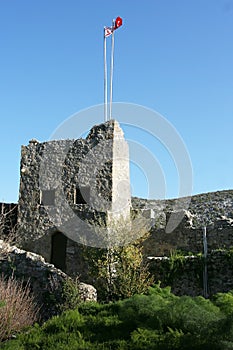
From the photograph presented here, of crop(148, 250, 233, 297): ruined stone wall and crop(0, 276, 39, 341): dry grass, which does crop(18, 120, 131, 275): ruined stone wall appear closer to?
crop(148, 250, 233, 297): ruined stone wall

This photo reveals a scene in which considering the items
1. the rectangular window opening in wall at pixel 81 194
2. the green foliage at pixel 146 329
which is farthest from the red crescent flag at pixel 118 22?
the green foliage at pixel 146 329

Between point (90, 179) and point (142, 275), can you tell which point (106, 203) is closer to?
point (90, 179)

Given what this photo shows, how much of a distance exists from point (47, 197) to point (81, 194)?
65.6 inches

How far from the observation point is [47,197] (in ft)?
70.6

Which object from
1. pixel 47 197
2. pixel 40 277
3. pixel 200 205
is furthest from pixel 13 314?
pixel 200 205

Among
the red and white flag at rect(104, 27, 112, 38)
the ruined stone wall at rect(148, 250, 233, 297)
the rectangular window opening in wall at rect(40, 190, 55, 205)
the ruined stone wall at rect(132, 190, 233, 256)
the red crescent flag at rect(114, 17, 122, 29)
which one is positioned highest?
the red crescent flag at rect(114, 17, 122, 29)

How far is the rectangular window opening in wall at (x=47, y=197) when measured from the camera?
2133cm

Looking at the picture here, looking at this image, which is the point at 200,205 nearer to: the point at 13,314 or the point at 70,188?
the point at 70,188

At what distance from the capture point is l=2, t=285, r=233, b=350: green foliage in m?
8.45

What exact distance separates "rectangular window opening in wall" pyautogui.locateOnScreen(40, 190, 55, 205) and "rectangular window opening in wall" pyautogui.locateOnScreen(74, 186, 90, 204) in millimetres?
1104

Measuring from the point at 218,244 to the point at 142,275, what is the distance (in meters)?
4.47

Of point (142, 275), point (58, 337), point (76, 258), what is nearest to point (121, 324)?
Answer: point (58, 337)

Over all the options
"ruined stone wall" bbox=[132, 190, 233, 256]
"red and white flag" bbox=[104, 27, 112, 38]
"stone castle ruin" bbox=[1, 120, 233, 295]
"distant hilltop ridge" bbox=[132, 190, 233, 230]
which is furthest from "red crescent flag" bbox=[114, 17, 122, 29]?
"distant hilltop ridge" bbox=[132, 190, 233, 230]

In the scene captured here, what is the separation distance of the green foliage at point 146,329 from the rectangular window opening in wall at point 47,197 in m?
9.92
